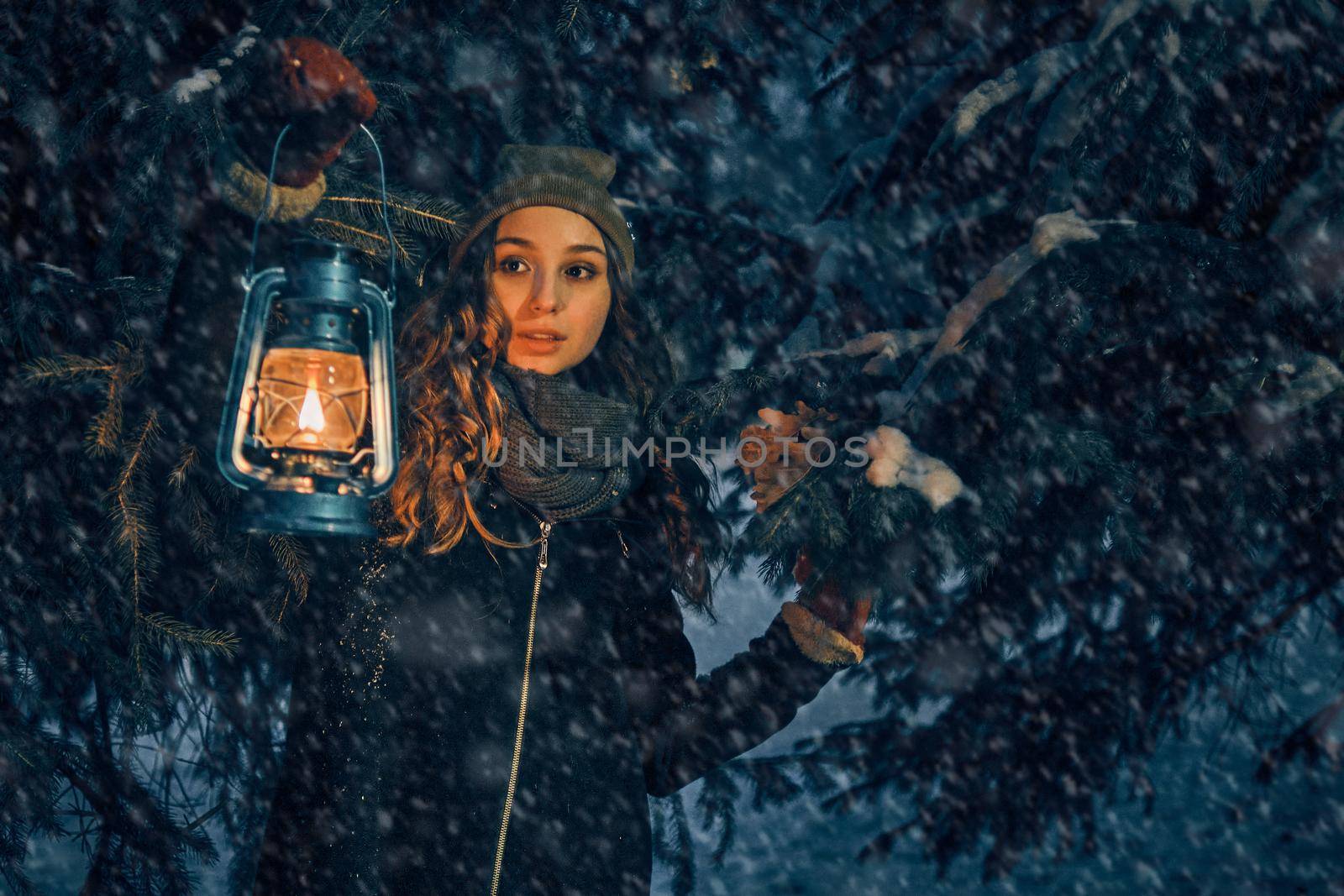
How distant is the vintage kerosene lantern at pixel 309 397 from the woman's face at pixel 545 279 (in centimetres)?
58

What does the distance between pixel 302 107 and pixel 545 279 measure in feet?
3.07

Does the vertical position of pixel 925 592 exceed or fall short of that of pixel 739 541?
it falls short

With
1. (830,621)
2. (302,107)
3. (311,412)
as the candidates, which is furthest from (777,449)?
(302,107)

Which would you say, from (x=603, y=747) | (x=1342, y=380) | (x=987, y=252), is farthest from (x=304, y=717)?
(x=1342, y=380)

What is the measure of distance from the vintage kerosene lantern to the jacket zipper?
1.85 feet

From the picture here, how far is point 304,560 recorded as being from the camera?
9.21ft

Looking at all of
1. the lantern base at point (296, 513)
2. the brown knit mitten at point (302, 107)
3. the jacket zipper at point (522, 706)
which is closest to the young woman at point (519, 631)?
the jacket zipper at point (522, 706)

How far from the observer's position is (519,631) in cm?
256

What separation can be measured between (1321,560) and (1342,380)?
0.67m

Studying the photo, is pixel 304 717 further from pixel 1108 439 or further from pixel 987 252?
pixel 987 252

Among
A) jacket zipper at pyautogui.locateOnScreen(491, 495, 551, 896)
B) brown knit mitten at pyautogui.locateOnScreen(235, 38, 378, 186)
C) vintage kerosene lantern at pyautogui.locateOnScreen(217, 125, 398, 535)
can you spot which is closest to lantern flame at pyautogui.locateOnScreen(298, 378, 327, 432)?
vintage kerosene lantern at pyautogui.locateOnScreen(217, 125, 398, 535)

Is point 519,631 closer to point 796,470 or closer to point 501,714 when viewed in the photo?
point 501,714

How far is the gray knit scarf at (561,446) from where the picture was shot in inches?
101

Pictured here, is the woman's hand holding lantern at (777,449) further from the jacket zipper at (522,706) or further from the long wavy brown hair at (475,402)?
the jacket zipper at (522,706)
